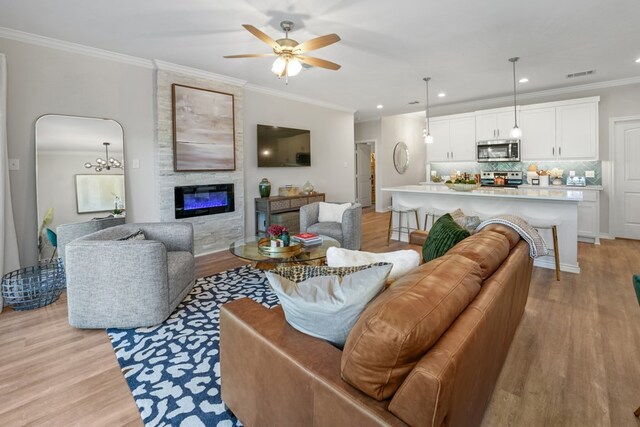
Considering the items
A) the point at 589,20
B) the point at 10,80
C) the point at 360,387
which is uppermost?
the point at 589,20

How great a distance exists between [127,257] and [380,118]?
729cm

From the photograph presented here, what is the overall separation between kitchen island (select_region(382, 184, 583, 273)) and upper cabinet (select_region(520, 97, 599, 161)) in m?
1.85

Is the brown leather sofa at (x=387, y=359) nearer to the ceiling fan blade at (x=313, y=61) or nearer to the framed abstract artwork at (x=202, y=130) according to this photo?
the ceiling fan blade at (x=313, y=61)

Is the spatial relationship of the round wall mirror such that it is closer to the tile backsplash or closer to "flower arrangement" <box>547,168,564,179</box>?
the tile backsplash

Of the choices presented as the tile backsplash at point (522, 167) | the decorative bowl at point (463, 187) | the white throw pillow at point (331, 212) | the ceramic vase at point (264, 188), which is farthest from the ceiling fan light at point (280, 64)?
the tile backsplash at point (522, 167)

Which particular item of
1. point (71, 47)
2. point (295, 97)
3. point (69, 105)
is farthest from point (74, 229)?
point (295, 97)

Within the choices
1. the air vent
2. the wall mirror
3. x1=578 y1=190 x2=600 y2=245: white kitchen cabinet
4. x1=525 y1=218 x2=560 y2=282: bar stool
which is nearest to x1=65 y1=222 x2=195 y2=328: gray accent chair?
the wall mirror

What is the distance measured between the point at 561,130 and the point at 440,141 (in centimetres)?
223

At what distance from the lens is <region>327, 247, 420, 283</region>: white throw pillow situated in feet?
4.85

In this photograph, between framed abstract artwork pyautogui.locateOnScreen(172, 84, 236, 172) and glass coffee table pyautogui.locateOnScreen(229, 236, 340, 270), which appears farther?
framed abstract artwork pyautogui.locateOnScreen(172, 84, 236, 172)

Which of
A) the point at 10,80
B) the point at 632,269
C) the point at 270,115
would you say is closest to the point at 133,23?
the point at 10,80

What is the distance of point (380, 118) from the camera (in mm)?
8422

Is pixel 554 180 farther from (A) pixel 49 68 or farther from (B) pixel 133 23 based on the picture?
(A) pixel 49 68

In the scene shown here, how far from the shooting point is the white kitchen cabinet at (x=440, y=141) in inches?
282
